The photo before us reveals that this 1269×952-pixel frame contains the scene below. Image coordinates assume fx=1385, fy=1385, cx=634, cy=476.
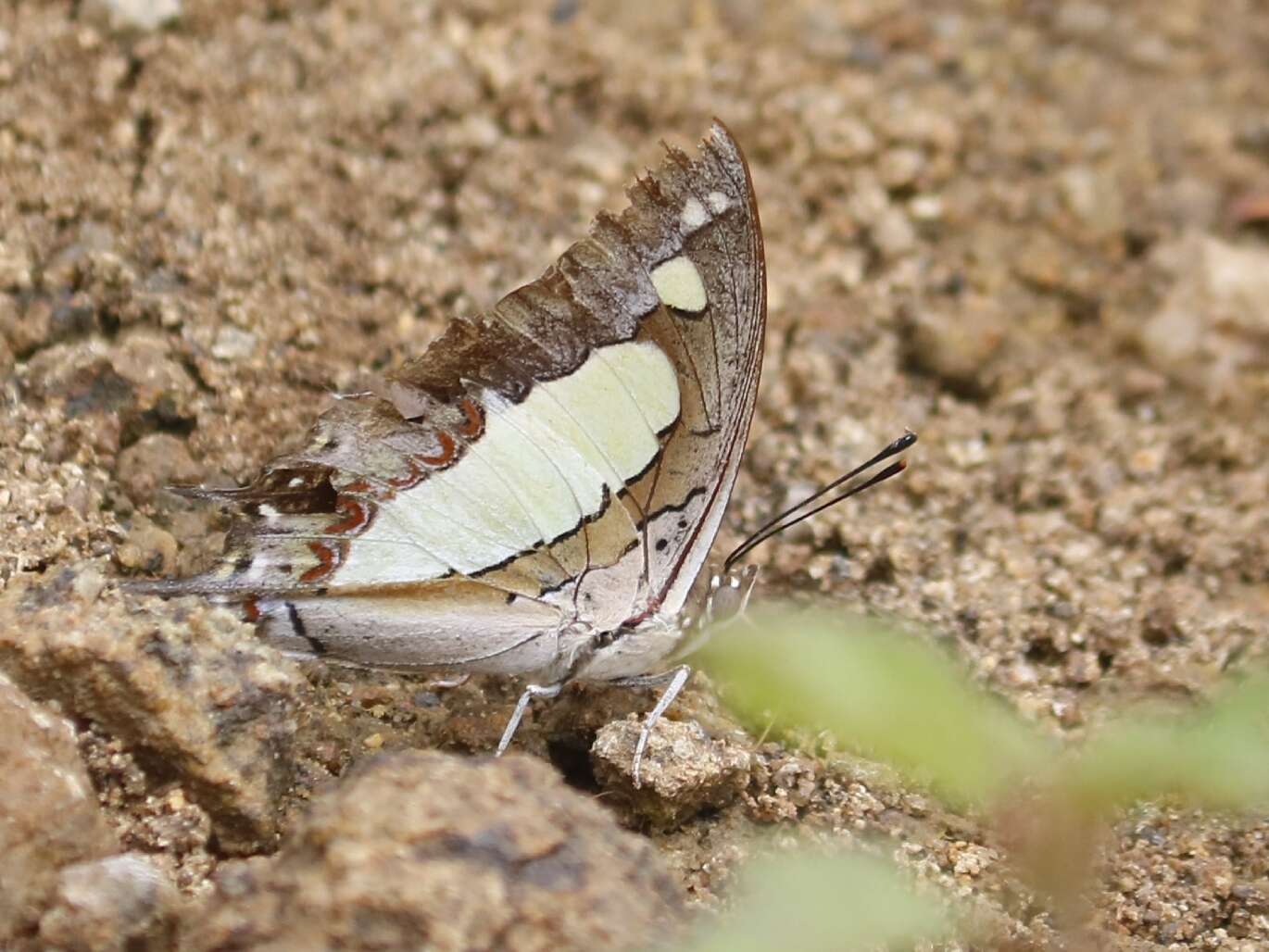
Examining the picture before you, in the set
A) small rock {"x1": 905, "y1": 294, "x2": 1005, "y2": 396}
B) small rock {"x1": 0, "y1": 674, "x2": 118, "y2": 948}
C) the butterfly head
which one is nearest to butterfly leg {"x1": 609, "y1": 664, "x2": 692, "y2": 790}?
the butterfly head

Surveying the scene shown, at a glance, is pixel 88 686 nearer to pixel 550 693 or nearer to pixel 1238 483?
pixel 550 693

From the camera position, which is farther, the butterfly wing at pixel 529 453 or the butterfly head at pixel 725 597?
the butterfly head at pixel 725 597

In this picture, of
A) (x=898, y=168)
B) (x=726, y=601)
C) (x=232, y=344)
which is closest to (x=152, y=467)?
(x=232, y=344)

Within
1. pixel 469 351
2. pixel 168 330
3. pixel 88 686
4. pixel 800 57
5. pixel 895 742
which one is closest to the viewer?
pixel 895 742

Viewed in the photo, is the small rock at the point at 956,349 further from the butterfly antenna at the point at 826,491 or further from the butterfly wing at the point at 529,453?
the butterfly wing at the point at 529,453

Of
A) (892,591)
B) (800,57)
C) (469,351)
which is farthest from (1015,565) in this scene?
(800,57)

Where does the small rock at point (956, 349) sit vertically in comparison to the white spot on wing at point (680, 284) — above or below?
above

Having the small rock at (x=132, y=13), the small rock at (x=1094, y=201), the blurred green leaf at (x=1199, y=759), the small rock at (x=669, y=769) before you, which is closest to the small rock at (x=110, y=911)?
the small rock at (x=669, y=769)

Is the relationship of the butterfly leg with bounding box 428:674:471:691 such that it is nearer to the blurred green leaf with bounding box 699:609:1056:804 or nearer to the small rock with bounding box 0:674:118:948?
the blurred green leaf with bounding box 699:609:1056:804
